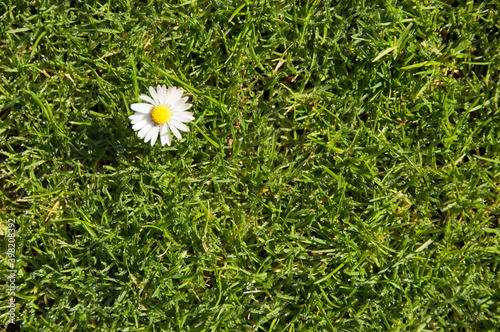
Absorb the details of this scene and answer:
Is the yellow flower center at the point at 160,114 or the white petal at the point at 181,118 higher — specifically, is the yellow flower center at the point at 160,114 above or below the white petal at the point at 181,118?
above

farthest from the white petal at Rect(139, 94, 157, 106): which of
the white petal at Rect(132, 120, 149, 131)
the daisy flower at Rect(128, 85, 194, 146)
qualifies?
the white petal at Rect(132, 120, 149, 131)

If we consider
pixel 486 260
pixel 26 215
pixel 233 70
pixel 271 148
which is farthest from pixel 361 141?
pixel 26 215

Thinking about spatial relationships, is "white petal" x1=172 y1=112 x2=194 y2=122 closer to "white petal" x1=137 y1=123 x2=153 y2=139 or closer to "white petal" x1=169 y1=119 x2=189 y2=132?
"white petal" x1=169 y1=119 x2=189 y2=132

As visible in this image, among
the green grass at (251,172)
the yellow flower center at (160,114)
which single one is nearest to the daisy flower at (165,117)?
the yellow flower center at (160,114)

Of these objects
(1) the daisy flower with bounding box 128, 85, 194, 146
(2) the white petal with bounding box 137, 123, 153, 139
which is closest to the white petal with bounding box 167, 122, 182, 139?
(1) the daisy flower with bounding box 128, 85, 194, 146

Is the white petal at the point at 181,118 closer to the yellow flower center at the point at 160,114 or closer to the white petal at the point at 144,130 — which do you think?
the yellow flower center at the point at 160,114

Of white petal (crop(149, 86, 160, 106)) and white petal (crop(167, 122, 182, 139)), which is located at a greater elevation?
white petal (crop(149, 86, 160, 106))
